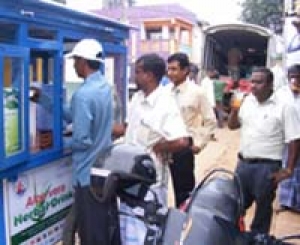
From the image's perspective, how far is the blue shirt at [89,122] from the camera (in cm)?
287

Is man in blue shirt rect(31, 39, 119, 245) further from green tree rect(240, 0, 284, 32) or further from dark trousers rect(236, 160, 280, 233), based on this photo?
green tree rect(240, 0, 284, 32)

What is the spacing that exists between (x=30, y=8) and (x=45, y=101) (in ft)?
1.94

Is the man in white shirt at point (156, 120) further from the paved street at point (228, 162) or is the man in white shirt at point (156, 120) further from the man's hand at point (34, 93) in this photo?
the paved street at point (228, 162)

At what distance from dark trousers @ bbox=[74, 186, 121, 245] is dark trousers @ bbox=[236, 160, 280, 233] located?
116cm

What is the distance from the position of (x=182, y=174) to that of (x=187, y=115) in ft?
1.64

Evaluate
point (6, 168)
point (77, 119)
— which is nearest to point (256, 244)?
point (6, 168)

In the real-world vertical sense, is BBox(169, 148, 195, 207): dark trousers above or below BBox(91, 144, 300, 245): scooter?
below

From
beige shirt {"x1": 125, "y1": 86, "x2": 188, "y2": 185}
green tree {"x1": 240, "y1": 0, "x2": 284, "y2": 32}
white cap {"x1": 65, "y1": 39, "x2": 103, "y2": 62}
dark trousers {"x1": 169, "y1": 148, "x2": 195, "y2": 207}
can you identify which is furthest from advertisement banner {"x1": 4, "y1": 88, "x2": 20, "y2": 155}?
green tree {"x1": 240, "y1": 0, "x2": 284, "y2": 32}

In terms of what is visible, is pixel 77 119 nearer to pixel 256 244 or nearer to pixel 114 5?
pixel 256 244

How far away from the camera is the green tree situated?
68.0ft

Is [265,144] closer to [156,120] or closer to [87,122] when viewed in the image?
[156,120]

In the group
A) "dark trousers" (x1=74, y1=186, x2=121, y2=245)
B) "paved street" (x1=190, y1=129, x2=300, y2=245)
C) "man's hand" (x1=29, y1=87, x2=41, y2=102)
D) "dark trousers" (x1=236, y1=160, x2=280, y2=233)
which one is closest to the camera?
"dark trousers" (x1=74, y1=186, x2=121, y2=245)

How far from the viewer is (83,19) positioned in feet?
10.5

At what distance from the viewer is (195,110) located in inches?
163
